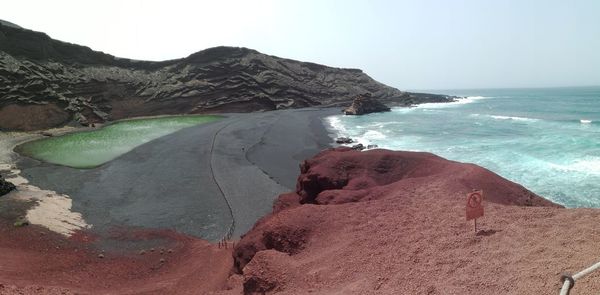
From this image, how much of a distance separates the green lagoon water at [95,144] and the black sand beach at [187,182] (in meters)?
1.76

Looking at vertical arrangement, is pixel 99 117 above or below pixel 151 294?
above

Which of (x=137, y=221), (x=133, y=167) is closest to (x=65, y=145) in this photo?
(x=133, y=167)

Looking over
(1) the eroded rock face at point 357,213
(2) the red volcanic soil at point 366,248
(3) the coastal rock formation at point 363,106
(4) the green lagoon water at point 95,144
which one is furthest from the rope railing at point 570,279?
(3) the coastal rock formation at point 363,106

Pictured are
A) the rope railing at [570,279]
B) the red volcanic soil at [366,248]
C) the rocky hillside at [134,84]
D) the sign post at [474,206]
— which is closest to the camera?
the rope railing at [570,279]

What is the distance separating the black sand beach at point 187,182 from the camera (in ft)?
62.9

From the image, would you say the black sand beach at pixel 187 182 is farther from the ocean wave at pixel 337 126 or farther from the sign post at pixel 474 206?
the sign post at pixel 474 206

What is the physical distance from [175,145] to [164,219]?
60.9ft

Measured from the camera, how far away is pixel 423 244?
7793 millimetres

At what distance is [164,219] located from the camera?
1919cm

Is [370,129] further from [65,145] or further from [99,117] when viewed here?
[99,117]

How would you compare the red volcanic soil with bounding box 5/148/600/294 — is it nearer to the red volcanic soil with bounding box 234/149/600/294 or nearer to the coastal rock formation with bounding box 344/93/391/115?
the red volcanic soil with bounding box 234/149/600/294

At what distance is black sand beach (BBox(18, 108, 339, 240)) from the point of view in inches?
755

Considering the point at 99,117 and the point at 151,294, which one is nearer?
the point at 151,294

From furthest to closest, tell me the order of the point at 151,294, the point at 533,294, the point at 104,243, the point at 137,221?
the point at 137,221
the point at 104,243
the point at 151,294
the point at 533,294
